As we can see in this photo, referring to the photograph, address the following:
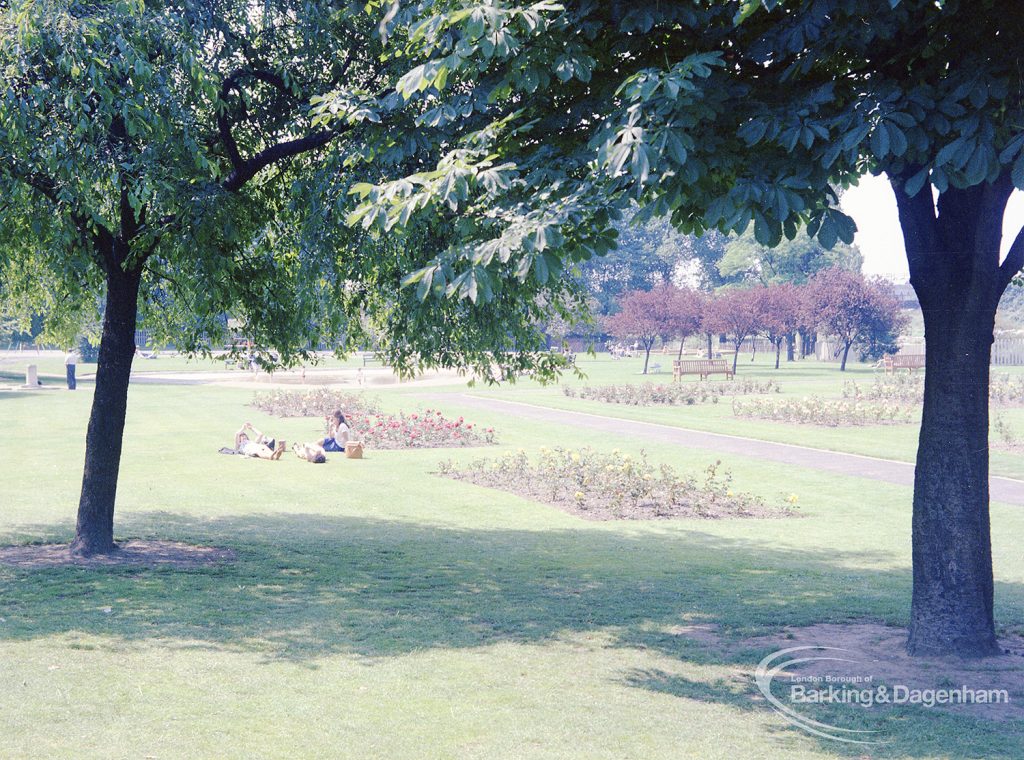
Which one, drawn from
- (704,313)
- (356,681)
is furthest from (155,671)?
(704,313)

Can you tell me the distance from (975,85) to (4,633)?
6919mm

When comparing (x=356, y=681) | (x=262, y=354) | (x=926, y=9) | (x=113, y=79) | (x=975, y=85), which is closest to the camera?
(x=975, y=85)

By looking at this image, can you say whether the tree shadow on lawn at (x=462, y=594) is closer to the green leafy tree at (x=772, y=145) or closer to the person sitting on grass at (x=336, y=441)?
the green leafy tree at (x=772, y=145)

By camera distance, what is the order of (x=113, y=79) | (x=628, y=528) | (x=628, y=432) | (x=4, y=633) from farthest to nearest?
(x=628, y=432) < (x=628, y=528) < (x=113, y=79) < (x=4, y=633)

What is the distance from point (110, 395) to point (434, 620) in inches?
159

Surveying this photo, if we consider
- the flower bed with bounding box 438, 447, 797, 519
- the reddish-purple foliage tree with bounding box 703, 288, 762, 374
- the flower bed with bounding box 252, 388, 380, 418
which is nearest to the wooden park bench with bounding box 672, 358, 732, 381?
the reddish-purple foliage tree with bounding box 703, 288, 762, 374

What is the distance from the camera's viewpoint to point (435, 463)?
18828 mm

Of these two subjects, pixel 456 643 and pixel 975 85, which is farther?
pixel 456 643

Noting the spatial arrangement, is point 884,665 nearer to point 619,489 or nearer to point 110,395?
point 110,395

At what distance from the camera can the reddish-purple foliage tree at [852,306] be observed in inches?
2169

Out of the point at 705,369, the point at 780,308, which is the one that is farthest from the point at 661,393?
the point at 780,308

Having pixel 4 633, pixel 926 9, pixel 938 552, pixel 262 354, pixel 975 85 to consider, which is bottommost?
pixel 4 633

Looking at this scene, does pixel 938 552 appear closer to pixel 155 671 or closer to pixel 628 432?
pixel 155 671

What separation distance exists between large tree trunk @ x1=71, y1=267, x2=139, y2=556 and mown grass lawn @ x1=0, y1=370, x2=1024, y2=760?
31.0 inches
